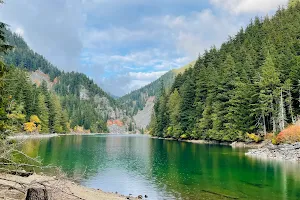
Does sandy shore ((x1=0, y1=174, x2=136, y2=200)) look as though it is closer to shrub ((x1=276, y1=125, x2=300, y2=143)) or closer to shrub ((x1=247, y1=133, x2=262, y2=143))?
shrub ((x1=276, y1=125, x2=300, y2=143))

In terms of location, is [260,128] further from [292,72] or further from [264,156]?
[264,156]

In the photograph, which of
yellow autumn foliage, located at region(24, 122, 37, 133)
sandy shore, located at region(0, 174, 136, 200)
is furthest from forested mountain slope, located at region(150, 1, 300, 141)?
sandy shore, located at region(0, 174, 136, 200)

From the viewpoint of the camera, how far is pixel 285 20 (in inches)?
4183

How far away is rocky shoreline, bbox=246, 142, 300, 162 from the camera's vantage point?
43.1m

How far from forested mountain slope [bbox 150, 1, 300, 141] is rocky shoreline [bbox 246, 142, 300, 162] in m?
8.69

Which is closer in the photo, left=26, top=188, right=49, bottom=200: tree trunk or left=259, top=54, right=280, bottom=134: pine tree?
left=26, top=188, right=49, bottom=200: tree trunk

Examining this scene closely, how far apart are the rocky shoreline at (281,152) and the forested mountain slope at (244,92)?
342 inches

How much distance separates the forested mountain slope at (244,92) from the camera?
6175 centimetres

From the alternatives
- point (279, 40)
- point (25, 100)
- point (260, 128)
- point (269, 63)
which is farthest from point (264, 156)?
point (25, 100)

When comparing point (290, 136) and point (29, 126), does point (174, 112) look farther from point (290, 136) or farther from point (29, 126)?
point (290, 136)

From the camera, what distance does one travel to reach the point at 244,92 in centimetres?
7094

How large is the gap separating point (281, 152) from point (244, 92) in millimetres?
27073

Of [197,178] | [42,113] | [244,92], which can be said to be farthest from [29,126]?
[197,178]

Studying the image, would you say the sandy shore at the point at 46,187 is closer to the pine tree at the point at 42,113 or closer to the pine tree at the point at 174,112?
the pine tree at the point at 174,112
